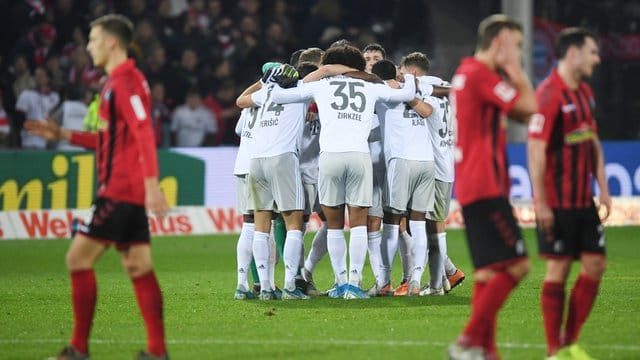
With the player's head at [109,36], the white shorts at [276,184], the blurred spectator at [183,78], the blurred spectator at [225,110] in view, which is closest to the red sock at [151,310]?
the player's head at [109,36]

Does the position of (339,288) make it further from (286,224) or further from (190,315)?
(190,315)

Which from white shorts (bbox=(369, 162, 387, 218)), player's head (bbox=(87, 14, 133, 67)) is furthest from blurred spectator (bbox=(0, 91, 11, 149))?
player's head (bbox=(87, 14, 133, 67))

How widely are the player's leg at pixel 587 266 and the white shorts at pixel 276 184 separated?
4.42 m

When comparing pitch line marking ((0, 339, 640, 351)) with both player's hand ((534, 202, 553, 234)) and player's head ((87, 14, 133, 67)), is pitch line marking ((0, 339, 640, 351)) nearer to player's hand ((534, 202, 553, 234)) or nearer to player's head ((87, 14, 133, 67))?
player's hand ((534, 202, 553, 234))

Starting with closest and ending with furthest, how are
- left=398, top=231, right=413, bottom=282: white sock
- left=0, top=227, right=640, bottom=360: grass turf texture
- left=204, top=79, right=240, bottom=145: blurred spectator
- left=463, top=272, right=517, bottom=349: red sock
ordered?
left=463, top=272, right=517, bottom=349: red sock
left=0, top=227, right=640, bottom=360: grass turf texture
left=398, top=231, right=413, bottom=282: white sock
left=204, top=79, right=240, bottom=145: blurred spectator

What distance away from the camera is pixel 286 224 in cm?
1248

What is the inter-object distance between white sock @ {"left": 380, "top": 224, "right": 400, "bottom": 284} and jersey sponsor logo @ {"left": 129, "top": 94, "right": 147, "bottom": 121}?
534 centimetres

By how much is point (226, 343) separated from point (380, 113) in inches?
170

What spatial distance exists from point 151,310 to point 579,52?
11.0 feet

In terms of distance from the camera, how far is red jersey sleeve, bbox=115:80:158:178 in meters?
7.91

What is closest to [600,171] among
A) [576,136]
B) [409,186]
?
[576,136]

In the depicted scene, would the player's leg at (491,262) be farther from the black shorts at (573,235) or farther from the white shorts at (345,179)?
the white shorts at (345,179)

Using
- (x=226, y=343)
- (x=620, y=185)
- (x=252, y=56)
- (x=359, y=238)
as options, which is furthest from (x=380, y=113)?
(x=252, y=56)

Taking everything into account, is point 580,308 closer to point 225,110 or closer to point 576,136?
point 576,136
